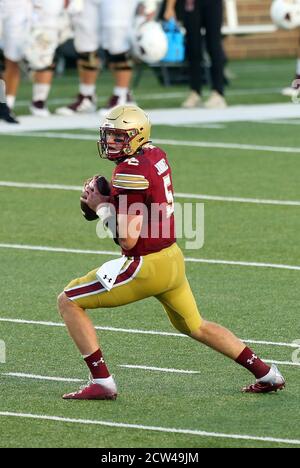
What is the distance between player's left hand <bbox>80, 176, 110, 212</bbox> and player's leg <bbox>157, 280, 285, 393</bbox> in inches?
20.1

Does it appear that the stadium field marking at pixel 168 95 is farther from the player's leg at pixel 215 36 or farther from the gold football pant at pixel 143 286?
the gold football pant at pixel 143 286

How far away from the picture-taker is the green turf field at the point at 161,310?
20.1 feet

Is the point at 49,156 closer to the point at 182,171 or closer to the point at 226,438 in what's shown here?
the point at 182,171

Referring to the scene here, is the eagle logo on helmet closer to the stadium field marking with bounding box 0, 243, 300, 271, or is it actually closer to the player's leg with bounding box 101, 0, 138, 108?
the player's leg with bounding box 101, 0, 138, 108

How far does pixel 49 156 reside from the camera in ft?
44.0

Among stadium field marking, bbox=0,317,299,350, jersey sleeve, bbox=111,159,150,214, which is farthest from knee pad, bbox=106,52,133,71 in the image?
jersey sleeve, bbox=111,159,150,214

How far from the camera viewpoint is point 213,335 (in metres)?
6.54

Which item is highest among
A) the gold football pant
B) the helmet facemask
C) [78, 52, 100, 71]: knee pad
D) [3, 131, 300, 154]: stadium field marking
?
the helmet facemask

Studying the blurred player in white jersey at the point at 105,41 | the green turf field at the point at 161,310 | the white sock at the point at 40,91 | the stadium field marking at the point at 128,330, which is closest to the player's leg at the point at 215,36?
the blurred player in white jersey at the point at 105,41

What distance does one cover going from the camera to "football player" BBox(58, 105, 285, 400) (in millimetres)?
6379

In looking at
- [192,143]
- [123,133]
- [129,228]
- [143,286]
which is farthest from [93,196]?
[192,143]

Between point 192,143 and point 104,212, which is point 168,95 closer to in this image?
point 192,143
